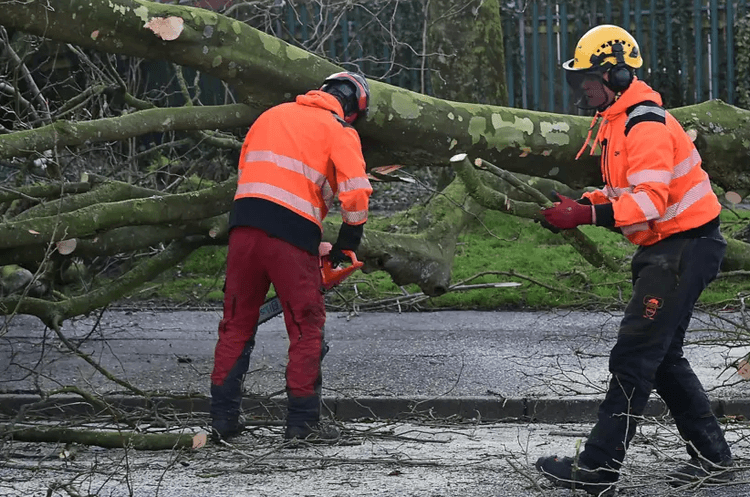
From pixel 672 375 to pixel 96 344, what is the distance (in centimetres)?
559

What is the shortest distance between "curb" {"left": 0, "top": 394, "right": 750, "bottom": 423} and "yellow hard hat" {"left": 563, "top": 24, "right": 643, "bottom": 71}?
98.6 inches

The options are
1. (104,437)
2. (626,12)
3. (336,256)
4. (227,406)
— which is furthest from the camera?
(626,12)

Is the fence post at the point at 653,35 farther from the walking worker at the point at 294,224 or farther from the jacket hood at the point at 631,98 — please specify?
the jacket hood at the point at 631,98

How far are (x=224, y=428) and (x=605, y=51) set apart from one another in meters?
2.72

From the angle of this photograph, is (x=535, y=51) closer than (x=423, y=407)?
No

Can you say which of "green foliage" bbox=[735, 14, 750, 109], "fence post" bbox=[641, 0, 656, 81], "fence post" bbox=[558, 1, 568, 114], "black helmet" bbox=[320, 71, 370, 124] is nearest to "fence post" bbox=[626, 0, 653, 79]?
"fence post" bbox=[641, 0, 656, 81]

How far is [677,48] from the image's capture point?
14.7m

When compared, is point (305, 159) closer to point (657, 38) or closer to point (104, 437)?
point (104, 437)

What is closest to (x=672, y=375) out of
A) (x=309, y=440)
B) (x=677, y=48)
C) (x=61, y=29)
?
(x=309, y=440)

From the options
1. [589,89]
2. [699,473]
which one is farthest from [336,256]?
[699,473]

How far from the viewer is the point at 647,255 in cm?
476

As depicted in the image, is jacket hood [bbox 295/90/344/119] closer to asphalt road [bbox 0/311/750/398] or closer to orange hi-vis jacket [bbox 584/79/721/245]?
orange hi-vis jacket [bbox 584/79/721/245]

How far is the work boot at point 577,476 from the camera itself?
4602 millimetres

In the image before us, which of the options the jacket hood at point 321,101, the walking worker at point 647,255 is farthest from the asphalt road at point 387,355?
the jacket hood at point 321,101
